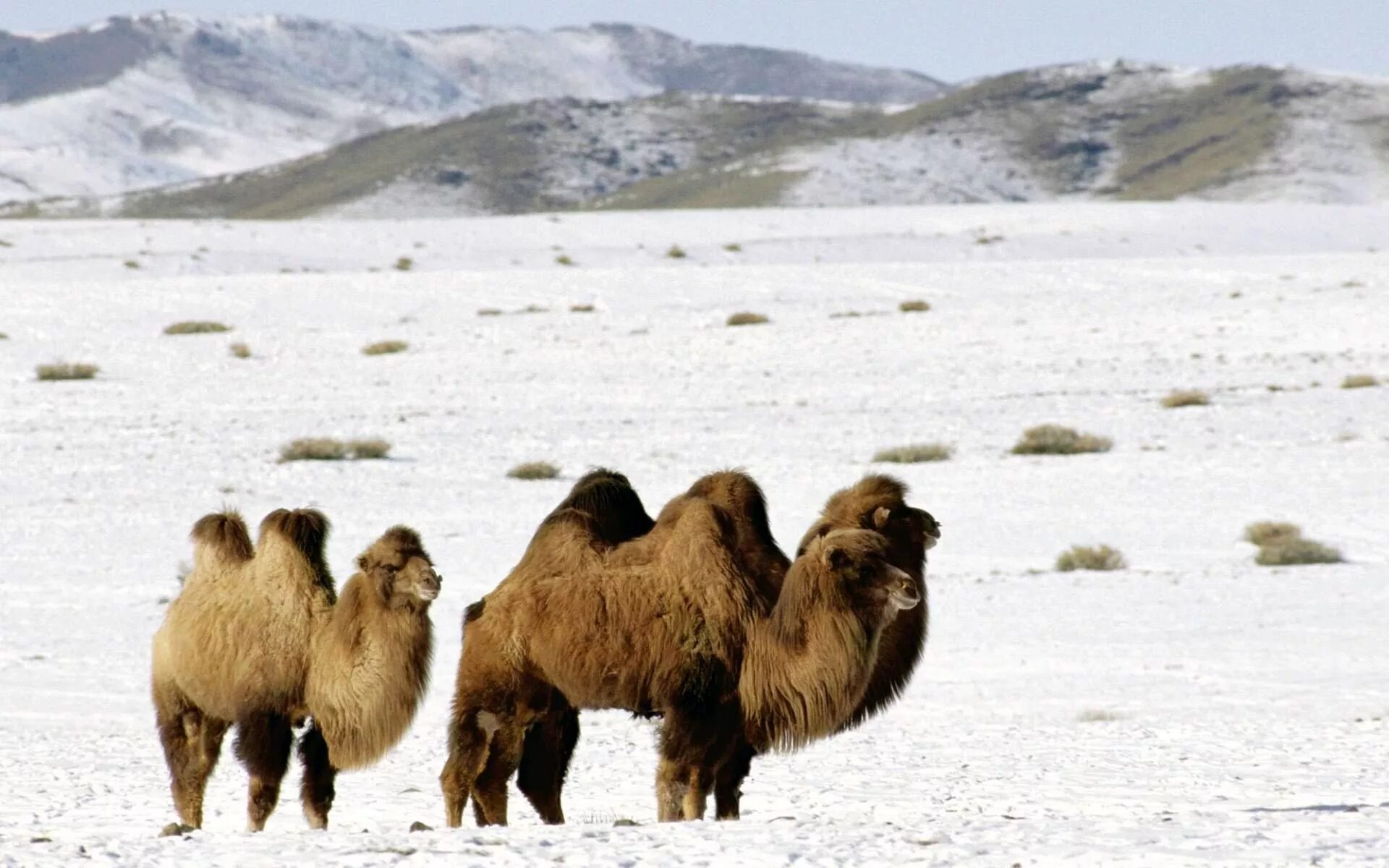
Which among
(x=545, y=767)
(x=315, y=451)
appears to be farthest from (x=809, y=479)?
(x=545, y=767)

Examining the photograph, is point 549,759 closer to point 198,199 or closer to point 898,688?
point 898,688

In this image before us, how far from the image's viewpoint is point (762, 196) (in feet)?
364

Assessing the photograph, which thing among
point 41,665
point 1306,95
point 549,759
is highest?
point 1306,95

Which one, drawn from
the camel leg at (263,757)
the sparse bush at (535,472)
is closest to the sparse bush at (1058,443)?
the sparse bush at (535,472)

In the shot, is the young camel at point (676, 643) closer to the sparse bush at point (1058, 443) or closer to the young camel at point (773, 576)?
the young camel at point (773, 576)

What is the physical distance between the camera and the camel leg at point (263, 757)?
736 centimetres

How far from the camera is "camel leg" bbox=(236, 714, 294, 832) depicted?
7.36 metres

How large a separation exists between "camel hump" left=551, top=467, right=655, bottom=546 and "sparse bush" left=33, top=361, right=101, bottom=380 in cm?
1946

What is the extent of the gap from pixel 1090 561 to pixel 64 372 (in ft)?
48.4

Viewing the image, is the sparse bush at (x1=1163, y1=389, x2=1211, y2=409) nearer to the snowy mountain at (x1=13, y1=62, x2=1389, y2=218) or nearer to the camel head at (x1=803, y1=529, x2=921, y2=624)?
the camel head at (x1=803, y1=529, x2=921, y2=624)

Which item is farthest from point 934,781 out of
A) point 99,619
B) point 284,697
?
point 99,619

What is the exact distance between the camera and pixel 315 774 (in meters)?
7.42

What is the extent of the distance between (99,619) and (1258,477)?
34.0 feet

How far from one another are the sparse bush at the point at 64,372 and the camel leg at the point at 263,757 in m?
19.2
